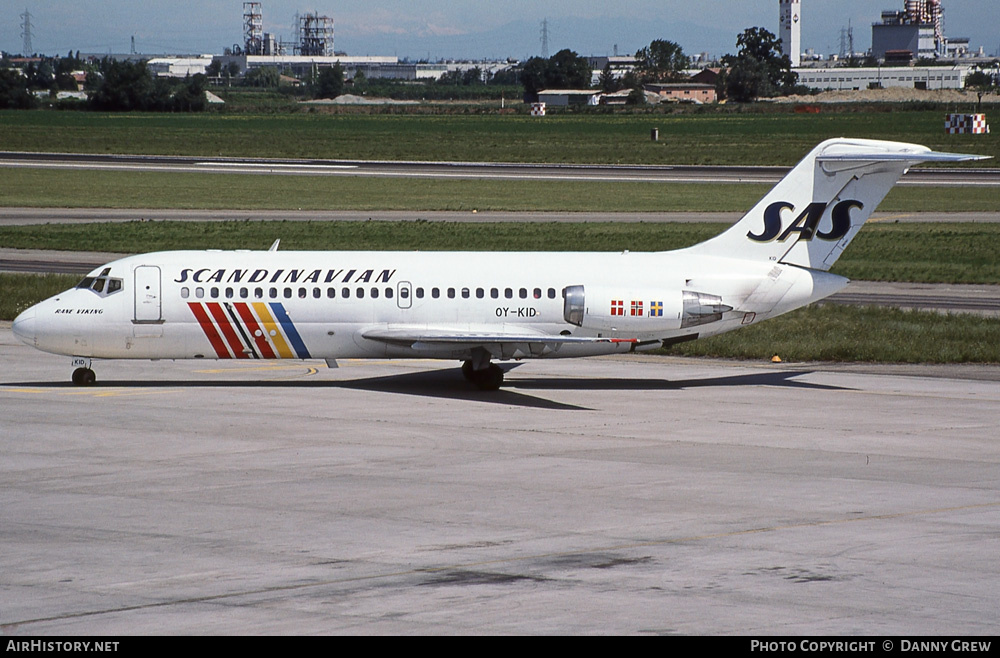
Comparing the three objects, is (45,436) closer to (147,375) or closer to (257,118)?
(147,375)

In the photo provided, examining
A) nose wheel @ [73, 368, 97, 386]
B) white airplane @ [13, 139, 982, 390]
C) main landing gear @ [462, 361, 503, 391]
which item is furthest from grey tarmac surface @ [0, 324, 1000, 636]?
white airplane @ [13, 139, 982, 390]

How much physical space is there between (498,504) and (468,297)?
11.3m

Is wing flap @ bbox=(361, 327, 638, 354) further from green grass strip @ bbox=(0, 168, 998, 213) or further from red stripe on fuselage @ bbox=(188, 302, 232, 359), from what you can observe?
green grass strip @ bbox=(0, 168, 998, 213)

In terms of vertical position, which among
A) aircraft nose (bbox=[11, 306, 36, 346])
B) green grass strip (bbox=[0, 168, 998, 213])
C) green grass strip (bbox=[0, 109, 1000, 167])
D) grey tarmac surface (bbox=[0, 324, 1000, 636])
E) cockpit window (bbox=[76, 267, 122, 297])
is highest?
green grass strip (bbox=[0, 109, 1000, 167])

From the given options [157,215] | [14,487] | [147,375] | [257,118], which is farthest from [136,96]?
[14,487]

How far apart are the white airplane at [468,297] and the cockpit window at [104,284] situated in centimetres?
3

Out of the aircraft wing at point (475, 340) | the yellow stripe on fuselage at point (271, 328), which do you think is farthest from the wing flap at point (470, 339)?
the yellow stripe on fuselage at point (271, 328)

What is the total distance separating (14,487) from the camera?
21.3 m

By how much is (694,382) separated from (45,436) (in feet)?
51.9

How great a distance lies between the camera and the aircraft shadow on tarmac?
30.9 m

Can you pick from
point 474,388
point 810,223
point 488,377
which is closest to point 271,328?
point 474,388

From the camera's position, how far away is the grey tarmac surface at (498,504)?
14.8 metres

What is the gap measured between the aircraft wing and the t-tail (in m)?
3.84

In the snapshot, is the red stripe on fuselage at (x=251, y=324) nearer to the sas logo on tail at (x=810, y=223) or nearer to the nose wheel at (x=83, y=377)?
the nose wheel at (x=83, y=377)
